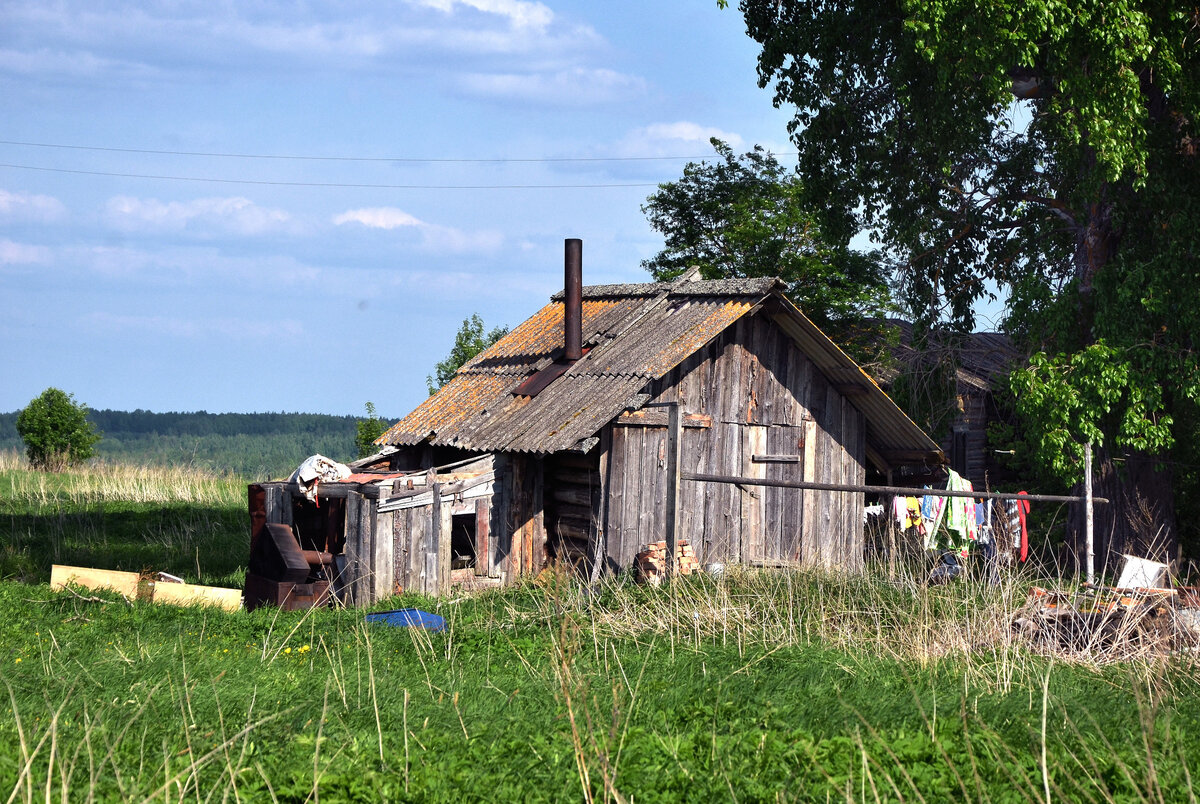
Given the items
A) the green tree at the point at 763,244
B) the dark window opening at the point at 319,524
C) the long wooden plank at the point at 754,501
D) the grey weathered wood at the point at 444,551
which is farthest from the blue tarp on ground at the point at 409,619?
the green tree at the point at 763,244

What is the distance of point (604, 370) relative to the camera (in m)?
14.2

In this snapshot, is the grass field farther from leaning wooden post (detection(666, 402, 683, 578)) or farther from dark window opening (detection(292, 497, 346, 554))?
dark window opening (detection(292, 497, 346, 554))

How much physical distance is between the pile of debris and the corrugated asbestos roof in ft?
16.7

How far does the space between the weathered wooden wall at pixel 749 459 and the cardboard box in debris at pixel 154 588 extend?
4562 mm

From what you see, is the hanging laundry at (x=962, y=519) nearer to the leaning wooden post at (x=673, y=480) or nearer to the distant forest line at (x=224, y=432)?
the leaning wooden post at (x=673, y=480)

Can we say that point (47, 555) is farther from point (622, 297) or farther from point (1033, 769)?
point (1033, 769)

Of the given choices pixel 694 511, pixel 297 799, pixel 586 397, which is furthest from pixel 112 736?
pixel 694 511

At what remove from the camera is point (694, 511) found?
1428cm

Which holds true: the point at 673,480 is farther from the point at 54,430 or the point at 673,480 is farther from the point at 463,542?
the point at 54,430

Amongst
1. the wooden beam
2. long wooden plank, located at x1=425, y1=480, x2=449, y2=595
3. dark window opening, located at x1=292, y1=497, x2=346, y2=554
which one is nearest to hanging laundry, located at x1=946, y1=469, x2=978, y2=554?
the wooden beam

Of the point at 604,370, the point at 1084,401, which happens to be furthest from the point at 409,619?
the point at 1084,401

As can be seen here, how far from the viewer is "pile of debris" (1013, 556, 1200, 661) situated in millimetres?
8828

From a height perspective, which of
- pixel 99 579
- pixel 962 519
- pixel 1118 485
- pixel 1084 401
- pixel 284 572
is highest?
pixel 1084 401

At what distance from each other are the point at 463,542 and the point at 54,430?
→ 24827 mm
